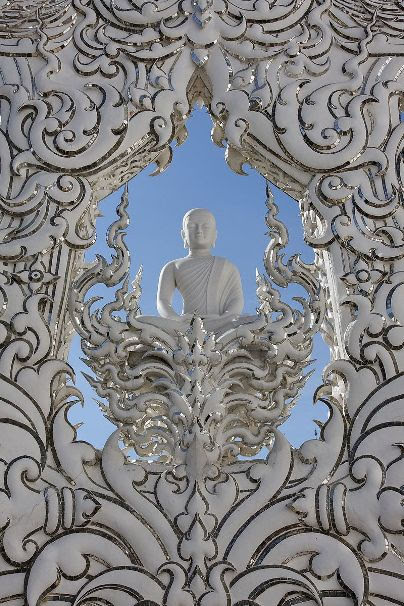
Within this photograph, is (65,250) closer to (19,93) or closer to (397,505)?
(19,93)

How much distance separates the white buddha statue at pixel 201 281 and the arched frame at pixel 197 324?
27 cm

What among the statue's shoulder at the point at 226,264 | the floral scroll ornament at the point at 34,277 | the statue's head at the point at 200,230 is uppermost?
the statue's head at the point at 200,230

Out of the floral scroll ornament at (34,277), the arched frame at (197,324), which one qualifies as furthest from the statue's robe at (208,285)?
the floral scroll ornament at (34,277)

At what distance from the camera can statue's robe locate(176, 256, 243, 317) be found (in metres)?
3.04

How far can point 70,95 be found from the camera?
3086 mm

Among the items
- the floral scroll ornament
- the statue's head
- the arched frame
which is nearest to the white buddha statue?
the statue's head

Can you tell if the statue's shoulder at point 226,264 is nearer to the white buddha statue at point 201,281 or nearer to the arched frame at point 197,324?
the white buddha statue at point 201,281

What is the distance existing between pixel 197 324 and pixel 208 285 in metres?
0.34

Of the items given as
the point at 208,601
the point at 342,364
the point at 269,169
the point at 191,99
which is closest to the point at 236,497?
the point at 208,601

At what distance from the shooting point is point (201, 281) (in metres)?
3.08

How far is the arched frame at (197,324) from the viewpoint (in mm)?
2367

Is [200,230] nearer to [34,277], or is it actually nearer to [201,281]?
[201,281]

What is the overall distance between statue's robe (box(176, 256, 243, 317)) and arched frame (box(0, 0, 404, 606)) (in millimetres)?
273

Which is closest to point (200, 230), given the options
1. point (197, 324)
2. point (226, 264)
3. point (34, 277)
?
point (226, 264)
